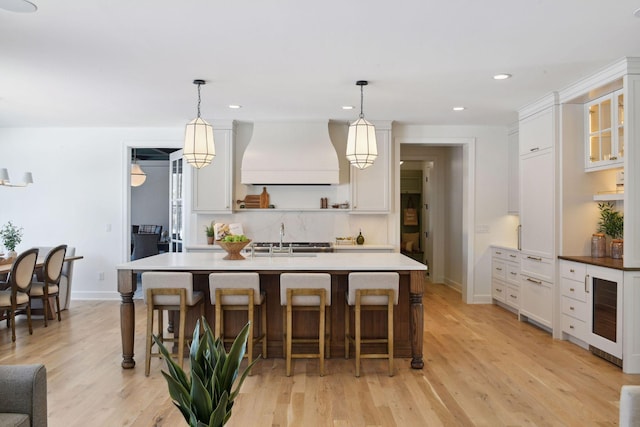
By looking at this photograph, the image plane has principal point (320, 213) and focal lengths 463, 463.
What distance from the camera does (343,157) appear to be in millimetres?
6707

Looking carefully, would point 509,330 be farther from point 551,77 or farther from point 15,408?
point 15,408

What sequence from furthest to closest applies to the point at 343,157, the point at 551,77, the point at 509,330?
the point at 343,157 < the point at 509,330 < the point at 551,77

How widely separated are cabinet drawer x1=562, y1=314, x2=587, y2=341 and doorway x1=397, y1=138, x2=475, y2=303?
2.18 meters

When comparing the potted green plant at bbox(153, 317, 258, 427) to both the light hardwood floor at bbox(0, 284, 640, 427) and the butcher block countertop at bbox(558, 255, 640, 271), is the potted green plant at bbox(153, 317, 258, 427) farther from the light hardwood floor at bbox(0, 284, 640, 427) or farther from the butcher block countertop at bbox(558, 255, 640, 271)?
the butcher block countertop at bbox(558, 255, 640, 271)

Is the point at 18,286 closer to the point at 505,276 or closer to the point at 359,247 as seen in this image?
the point at 359,247

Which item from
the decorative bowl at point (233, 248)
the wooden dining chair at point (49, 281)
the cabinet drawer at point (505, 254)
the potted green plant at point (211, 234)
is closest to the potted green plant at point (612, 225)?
the cabinet drawer at point (505, 254)

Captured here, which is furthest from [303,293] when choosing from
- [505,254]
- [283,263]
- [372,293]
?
[505,254]

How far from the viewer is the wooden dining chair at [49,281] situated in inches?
205

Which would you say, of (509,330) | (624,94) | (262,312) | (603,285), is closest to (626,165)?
(624,94)

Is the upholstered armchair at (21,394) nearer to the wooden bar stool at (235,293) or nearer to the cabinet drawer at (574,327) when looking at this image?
the wooden bar stool at (235,293)

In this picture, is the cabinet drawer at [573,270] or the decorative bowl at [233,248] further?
the cabinet drawer at [573,270]

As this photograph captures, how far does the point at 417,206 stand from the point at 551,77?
6.60 metres

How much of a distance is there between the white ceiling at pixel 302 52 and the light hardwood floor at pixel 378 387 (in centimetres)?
257

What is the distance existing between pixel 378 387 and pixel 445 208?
18.3 feet
